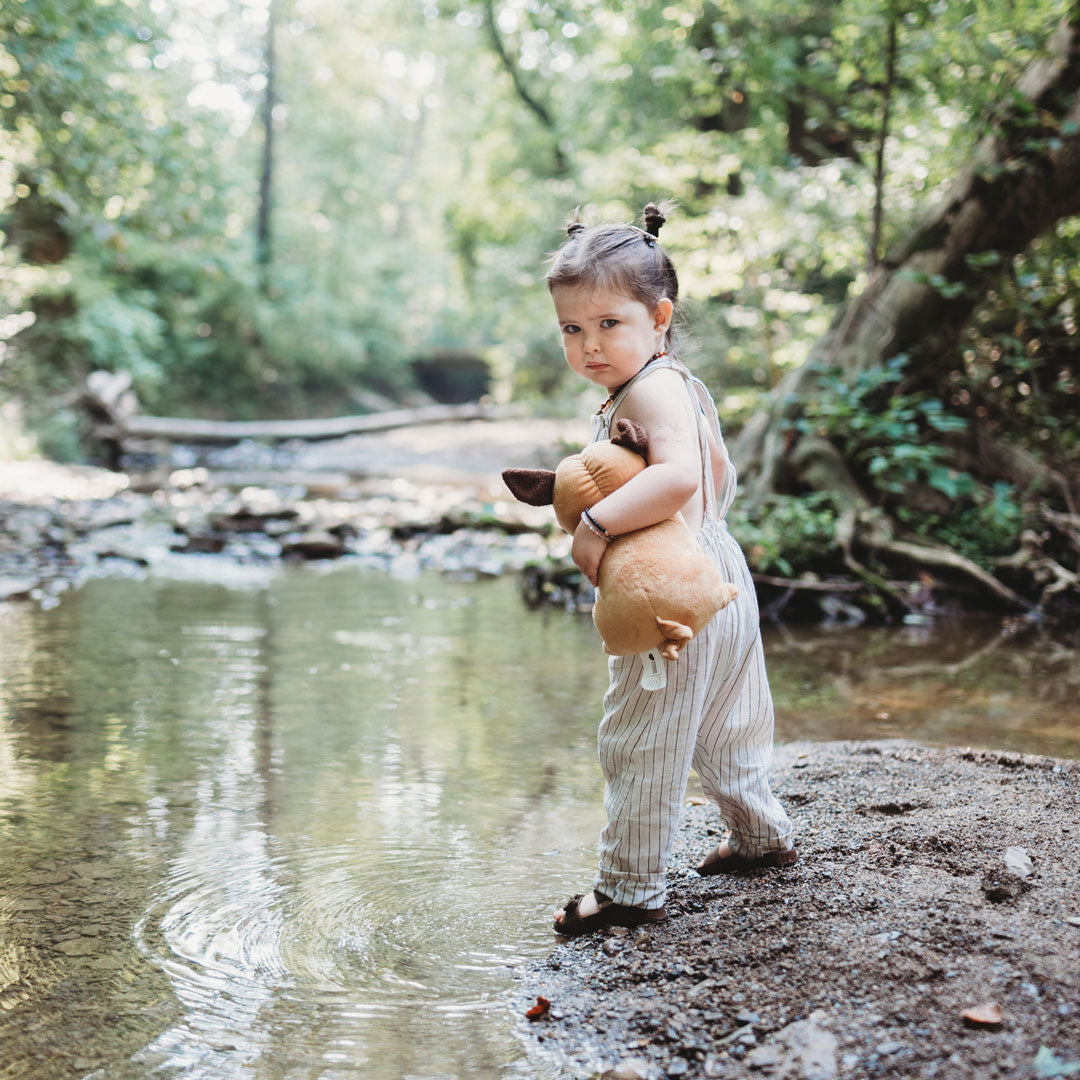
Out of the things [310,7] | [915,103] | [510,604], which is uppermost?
[310,7]

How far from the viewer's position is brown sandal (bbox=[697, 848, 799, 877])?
2.46m

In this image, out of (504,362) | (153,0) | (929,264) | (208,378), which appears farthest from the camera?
(208,378)

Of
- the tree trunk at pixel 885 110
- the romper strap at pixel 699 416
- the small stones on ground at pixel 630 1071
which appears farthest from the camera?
the tree trunk at pixel 885 110

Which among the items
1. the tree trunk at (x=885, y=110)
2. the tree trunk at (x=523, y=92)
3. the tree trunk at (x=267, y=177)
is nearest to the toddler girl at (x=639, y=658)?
the tree trunk at (x=885, y=110)

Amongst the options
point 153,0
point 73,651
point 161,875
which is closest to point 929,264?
point 73,651

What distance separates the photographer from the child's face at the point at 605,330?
7.53 ft

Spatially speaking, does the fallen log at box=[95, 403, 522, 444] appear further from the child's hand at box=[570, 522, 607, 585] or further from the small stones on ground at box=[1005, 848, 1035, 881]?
the small stones on ground at box=[1005, 848, 1035, 881]

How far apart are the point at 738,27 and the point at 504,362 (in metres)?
9.94

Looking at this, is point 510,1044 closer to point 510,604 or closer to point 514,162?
point 510,604

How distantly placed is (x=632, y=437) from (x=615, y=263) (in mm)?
383

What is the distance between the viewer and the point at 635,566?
2.11 m

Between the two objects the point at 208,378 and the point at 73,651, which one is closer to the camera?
the point at 73,651

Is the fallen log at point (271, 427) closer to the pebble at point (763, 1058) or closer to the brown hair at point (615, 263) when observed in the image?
the brown hair at point (615, 263)

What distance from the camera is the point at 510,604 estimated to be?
6.66 m
